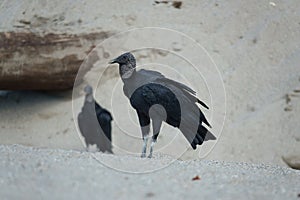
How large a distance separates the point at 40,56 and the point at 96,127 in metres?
1.37

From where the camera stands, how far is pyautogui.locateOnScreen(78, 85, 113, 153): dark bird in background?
7.86 meters

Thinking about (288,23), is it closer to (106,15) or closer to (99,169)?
(106,15)

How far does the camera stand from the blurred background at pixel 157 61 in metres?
8.37

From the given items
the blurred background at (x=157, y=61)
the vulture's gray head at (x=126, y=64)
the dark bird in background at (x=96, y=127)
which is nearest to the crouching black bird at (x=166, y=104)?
the vulture's gray head at (x=126, y=64)

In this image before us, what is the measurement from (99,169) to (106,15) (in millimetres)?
5640

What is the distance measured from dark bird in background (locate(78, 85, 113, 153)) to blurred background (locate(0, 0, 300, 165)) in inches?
31.6

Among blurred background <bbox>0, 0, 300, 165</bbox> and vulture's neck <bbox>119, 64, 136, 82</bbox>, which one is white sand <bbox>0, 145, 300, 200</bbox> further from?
blurred background <bbox>0, 0, 300, 165</bbox>

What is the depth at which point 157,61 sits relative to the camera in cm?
939

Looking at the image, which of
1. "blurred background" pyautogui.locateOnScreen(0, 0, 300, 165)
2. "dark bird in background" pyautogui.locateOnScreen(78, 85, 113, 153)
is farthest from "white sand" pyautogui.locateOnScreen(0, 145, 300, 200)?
"blurred background" pyautogui.locateOnScreen(0, 0, 300, 165)

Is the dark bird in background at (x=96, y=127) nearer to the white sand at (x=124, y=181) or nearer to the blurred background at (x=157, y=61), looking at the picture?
the blurred background at (x=157, y=61)

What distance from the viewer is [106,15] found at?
9.40m

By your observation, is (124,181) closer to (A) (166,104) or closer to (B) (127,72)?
(A) (166,104)

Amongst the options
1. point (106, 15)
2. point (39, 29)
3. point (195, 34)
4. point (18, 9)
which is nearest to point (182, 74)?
point (195, 34)

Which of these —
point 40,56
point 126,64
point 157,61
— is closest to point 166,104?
point 126,64
